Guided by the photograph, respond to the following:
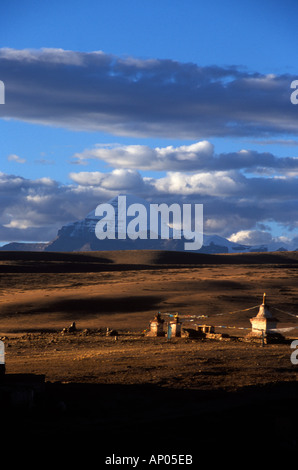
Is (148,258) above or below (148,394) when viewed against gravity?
above

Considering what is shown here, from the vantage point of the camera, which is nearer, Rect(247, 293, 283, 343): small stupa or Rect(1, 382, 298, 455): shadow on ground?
Rect(1, 382, 298, 455): shadow on ground

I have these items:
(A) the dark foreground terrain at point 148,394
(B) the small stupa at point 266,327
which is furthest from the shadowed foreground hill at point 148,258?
(B) the small stupa at point 266,327

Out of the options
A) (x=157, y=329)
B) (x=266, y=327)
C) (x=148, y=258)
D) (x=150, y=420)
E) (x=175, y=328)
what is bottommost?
(x=150, y=420)

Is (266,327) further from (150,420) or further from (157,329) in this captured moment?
(150,420)

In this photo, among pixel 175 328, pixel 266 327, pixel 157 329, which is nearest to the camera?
pixel 266 327

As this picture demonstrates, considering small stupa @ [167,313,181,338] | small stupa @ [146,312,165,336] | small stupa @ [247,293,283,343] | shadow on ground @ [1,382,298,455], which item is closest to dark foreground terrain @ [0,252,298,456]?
shadow on ground @ [1,382,298,455]

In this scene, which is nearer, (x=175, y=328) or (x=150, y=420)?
(x=150, y=420)

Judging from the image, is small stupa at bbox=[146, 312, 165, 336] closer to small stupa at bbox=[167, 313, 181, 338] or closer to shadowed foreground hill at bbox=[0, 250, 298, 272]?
small stupa at bbox=[167, 313, 181, 338]

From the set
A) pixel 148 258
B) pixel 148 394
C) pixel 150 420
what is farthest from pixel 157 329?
pixel 148 258

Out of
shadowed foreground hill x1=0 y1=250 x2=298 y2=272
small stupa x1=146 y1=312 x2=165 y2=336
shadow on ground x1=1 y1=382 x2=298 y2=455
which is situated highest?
shadowed foreground hill x1=0 y1=250 x2=298 y2=272

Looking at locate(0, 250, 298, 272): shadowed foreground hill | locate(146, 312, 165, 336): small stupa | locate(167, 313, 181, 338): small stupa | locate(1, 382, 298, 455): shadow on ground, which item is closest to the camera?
locate(1, 382, 298, 455): shadow on ground

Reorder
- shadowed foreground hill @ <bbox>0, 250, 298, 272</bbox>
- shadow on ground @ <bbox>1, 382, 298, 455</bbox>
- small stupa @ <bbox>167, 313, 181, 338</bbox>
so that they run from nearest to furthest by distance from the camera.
→ shadow on ground @ <bbox>1, 382, 298, 455</bbox>, small stupa @ <bbox>167, 313, 181, 338</bbox>, shadowed foreground hill @ <bbox>0, 250, 298, 272</bbox>

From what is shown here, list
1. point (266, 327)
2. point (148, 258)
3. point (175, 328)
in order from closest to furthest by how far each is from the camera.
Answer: point (266, 327) → point (175, 328) → point (148, 258)

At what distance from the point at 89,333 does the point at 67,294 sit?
26549 mm
